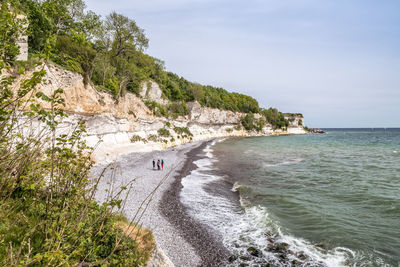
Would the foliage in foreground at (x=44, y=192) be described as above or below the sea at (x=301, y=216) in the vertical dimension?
above

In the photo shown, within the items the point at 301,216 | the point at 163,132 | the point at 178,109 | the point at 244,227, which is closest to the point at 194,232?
the point at 244,227

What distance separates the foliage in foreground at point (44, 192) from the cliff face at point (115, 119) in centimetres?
98

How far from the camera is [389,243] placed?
9180mm

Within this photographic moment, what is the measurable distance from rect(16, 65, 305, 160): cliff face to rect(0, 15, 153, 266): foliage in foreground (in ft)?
3.20

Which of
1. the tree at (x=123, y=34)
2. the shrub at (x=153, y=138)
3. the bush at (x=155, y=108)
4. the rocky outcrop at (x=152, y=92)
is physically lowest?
the shrub at (x=153, y=138)

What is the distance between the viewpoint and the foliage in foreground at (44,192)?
301cm

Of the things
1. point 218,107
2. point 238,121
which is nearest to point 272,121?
point 238,121

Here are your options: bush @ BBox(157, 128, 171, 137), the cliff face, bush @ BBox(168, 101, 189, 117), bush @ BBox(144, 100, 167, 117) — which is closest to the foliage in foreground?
the cliff face

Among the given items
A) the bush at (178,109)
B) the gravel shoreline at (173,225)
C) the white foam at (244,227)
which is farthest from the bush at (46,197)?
the bush at (178,109)

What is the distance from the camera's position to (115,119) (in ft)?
94.0

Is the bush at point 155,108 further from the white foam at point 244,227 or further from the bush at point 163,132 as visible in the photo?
the white foam at point 244,227

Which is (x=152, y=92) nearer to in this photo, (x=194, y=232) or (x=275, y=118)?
(x=194, y=232)

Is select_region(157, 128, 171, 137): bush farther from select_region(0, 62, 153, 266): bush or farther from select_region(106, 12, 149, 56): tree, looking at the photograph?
select_region(0, 62, 153, 266): bush

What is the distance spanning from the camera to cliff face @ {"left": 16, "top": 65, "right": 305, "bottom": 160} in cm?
2206
